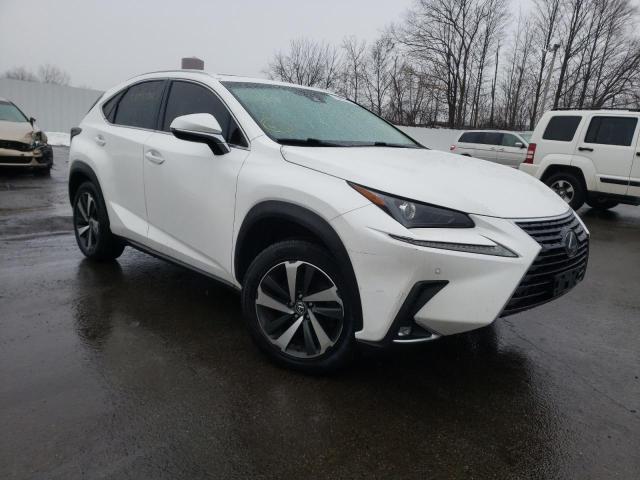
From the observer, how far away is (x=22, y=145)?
1047cm

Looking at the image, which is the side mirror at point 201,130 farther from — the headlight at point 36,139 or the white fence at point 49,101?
the white fence at point 49,101

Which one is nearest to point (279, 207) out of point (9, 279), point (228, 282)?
point (228, 282)

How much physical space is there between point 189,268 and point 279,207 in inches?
43.0

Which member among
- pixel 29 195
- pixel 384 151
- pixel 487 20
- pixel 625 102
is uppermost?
pixel 487 20

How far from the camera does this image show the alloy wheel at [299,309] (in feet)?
8.56

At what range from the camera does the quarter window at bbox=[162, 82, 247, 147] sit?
318cm

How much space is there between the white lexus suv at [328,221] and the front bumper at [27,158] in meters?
7.98

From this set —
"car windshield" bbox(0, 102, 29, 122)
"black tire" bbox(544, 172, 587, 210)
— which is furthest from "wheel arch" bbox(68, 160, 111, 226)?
"black tire" bbox(544, 172, 587, 210)

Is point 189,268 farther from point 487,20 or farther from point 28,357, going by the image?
point 487,20

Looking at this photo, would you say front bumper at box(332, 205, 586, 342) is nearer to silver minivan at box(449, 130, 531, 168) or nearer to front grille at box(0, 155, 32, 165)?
front grille at box(0, 155, 32, 165)

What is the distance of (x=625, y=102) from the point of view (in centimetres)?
2975

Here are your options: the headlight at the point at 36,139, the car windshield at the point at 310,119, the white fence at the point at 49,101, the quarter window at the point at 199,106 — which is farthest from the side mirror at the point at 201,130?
the white fence at the point at 49,101

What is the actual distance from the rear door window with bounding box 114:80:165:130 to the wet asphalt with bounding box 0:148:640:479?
1.38 metres

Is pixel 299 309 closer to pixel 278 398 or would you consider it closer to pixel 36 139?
pixel 278 398
